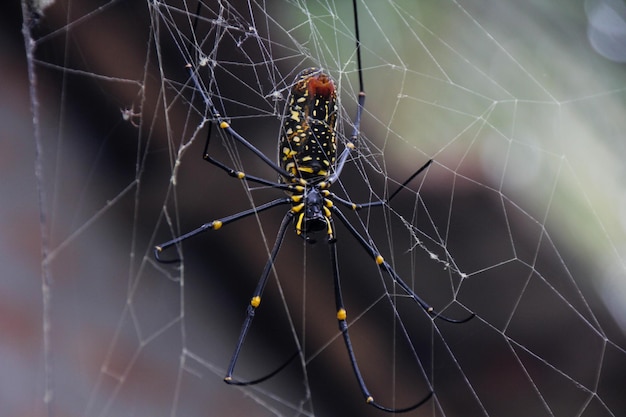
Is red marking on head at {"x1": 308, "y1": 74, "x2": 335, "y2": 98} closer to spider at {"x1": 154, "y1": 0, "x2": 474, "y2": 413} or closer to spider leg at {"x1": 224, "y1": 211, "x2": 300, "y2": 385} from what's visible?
spider at {"x1": 154, "y1": 0, "x2": 474, "y2": 413}

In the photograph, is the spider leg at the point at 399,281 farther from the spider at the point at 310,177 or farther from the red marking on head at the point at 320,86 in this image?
the red marking on head at the point at 320,86

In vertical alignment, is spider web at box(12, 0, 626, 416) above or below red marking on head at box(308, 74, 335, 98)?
below

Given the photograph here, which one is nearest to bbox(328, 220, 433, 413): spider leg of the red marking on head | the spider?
the spider

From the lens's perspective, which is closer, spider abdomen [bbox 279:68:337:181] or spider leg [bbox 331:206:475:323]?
spider abdomen [bbox 279:68:337:181]

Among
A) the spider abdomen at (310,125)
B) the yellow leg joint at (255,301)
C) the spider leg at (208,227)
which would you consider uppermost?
the spider abdomen at (310,125)

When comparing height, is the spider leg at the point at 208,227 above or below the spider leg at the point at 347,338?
above

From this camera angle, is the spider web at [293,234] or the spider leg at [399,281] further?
the spider leg at [399,281]

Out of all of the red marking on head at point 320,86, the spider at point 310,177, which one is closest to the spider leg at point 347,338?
the spider at point 310,177

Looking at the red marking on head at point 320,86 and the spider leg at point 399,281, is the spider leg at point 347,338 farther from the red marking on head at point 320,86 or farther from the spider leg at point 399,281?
the red marking on head at point 320,86

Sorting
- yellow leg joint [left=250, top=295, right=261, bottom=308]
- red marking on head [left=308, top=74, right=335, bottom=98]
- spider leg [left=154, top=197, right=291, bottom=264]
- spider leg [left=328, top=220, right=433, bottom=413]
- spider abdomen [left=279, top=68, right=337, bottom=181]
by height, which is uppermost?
red marking on head [left=308, top=74, right=335, bottom=98]
